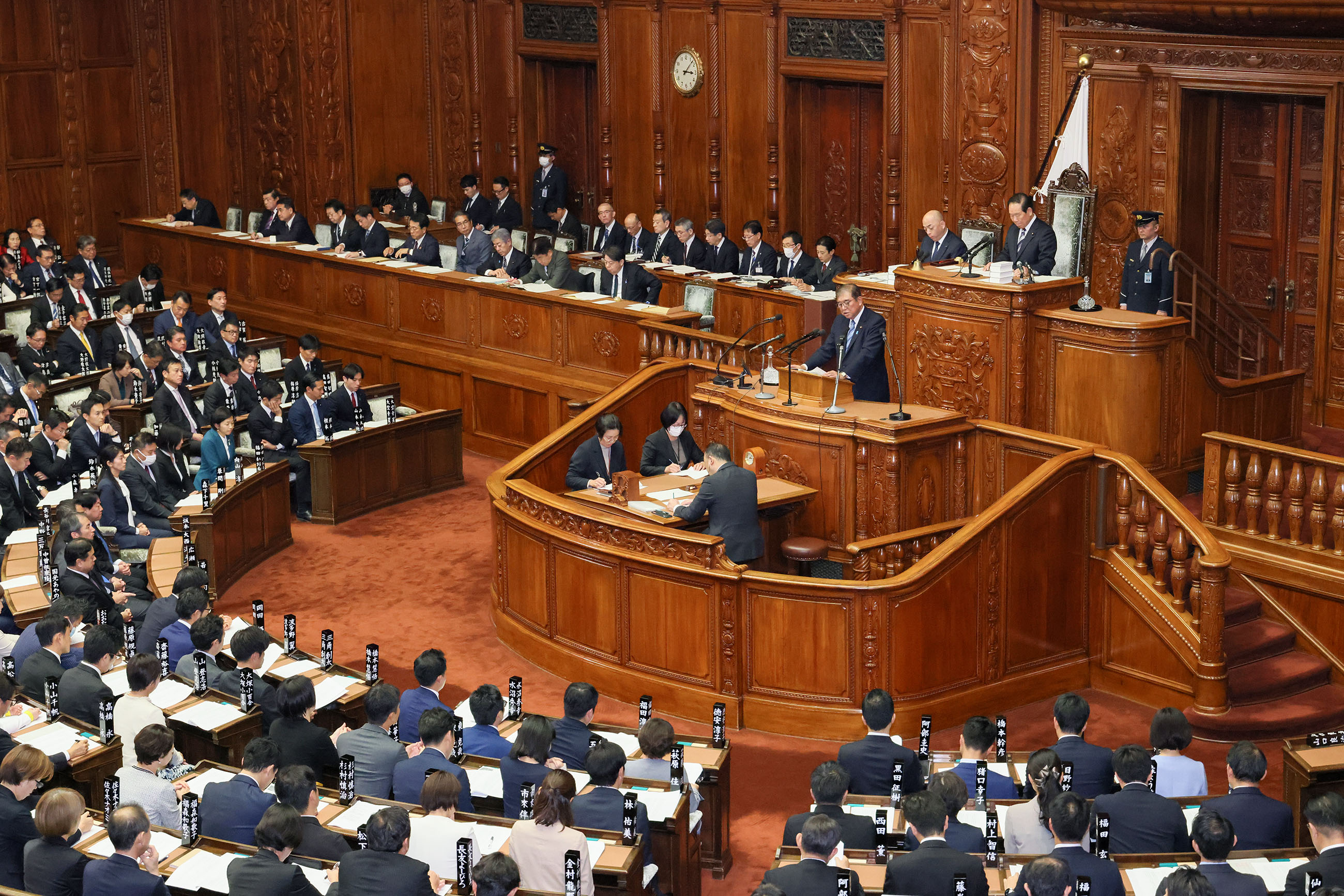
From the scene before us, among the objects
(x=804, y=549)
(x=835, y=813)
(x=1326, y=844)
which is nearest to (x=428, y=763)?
(x=835, y=813)

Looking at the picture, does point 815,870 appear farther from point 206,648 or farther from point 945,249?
point 945,249

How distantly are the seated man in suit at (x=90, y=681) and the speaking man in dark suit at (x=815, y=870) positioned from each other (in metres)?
3.48

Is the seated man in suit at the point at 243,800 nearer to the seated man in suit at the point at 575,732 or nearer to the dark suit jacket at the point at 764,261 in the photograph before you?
the seated man in suit at the point at 575,732

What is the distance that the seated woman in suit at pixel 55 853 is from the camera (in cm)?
597

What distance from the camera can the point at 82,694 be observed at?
25.3ft

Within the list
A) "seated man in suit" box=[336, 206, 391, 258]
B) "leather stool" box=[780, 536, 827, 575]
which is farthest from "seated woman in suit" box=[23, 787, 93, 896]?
"seated man in suit" box=[336, 206, 391, 258]

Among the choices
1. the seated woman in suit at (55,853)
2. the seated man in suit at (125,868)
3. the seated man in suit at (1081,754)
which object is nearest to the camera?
the seated man in suit at (125,868)

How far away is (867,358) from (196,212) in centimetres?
1020

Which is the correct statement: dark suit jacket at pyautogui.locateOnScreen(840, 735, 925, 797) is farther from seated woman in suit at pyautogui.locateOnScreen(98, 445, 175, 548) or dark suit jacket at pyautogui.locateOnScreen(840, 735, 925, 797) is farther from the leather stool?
seated woman in suit at pyautogui.locateOnScreen(98, 445, 175, 548)

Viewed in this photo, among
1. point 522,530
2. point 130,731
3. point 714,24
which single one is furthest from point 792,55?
point 130,731

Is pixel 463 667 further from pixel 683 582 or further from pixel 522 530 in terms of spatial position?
pixel 683 582

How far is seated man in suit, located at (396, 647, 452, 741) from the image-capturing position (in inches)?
295

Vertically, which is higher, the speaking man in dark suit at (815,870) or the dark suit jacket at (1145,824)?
the speaking man in dark suit at (815,870)

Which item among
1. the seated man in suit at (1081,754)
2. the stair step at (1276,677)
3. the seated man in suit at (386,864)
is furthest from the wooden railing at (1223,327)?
the seated man in suit at (386,864)
